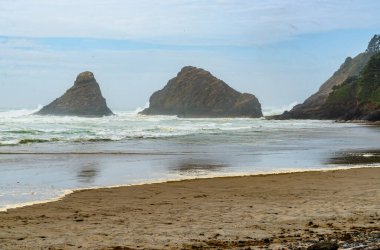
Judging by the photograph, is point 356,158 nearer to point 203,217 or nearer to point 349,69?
point 203,217

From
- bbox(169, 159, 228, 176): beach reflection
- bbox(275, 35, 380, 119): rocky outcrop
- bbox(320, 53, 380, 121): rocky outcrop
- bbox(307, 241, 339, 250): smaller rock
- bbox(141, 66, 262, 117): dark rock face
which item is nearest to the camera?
bbox(307, 241, 339, 250): smaller rock

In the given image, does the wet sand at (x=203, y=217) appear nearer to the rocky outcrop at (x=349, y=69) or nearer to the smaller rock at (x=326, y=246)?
the smaller rock at (x=326, y=246)

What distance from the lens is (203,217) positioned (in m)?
9.88

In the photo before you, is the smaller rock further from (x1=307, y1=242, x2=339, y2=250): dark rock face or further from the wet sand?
the wet sand

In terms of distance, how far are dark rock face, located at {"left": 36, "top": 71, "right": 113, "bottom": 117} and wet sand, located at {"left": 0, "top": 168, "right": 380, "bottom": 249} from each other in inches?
5160

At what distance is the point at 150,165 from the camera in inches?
829

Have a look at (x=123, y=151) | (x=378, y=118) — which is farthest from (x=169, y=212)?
(x=378, y=118)

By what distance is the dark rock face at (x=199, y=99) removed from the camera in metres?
146

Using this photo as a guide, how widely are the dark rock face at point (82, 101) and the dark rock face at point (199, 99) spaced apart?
19934 millimetres

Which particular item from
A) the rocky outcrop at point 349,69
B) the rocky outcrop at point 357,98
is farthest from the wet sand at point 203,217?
the rocky outcrop at point 349,69

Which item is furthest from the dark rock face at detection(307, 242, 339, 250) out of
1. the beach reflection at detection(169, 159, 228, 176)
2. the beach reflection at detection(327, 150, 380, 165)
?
the beach reflection at detection(327, 150, 380, 165)

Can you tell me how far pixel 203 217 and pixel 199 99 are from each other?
14483 cm

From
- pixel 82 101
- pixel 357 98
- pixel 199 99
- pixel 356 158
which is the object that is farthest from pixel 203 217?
pixel 199 99

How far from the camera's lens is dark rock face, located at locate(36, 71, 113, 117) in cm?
14350
